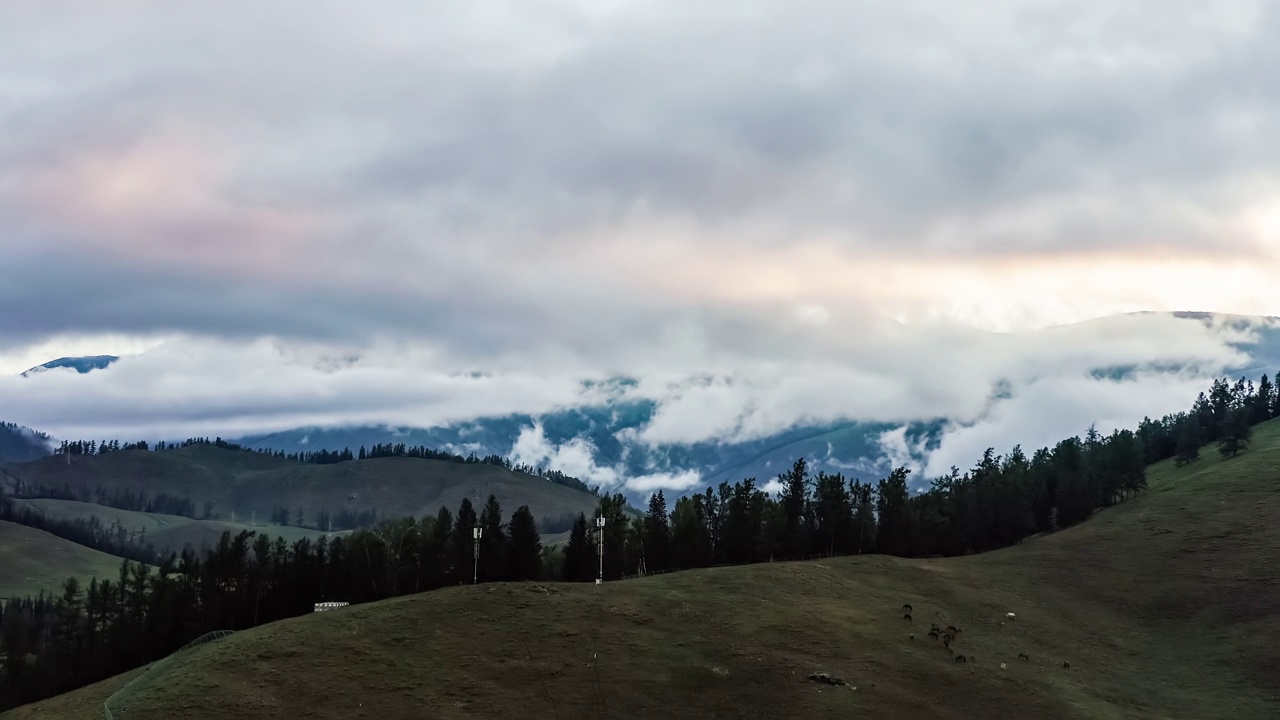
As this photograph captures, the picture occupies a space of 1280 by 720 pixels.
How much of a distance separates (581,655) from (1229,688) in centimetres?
6586

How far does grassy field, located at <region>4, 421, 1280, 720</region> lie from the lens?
8438cm

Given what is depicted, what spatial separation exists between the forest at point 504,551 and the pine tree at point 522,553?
214 millimetres

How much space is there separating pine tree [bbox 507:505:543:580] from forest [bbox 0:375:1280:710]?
214 mm

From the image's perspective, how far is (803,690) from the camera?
8750cm

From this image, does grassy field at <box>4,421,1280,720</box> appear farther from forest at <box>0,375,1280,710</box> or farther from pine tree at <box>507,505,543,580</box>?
pine tree at <box>507,505,543,580</box>

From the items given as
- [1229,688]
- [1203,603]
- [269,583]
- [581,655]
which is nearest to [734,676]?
[581,655]

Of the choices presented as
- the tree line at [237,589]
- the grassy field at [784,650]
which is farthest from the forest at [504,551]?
the grassy field at [784,650]

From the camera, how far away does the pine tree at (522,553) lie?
148625 mm

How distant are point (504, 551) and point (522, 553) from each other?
2.76 m

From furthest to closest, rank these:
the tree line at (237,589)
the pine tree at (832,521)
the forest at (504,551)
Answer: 1. the pine tree at (832,521)
2. the forest at (504,551)
3. the tree line at (237,589)

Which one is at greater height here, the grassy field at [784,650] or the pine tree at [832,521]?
the pine tree at [832,521]

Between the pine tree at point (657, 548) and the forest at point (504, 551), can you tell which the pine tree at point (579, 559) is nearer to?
the forest at point (504, 551)

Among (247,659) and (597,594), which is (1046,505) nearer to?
(597,594)

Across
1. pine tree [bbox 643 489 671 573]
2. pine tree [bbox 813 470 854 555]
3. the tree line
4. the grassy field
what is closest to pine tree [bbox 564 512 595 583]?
the tree line
